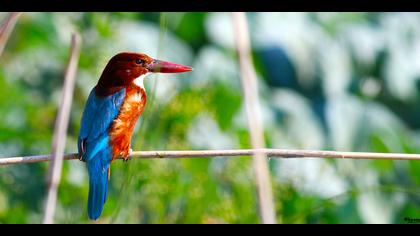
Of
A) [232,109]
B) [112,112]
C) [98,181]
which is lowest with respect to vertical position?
[98,181]

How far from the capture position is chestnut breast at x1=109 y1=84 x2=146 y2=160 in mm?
1182

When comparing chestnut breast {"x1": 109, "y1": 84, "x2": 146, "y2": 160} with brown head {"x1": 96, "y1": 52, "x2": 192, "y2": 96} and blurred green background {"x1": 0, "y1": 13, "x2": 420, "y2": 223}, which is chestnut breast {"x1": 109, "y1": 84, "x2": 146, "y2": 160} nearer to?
brown head {"x1": 96, "y1": 52, "x2": 192, "y2": 96}

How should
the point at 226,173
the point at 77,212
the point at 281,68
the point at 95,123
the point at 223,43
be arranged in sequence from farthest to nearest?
the point at 281,68 < the point at 223,43 < the point at 226,173 < the point at 77,212 < the point at 95,123

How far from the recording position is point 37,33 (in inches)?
98.0

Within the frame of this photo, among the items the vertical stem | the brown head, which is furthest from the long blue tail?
the vertical stem

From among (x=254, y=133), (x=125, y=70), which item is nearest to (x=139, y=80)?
(x=125, y=70)

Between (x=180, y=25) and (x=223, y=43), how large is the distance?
17 centimetres

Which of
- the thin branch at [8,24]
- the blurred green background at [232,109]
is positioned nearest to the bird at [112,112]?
the thin branch at [8,24]

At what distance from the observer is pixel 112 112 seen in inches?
46.8

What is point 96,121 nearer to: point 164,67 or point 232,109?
point 164,67

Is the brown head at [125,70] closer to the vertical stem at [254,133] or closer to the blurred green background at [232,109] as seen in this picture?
the vertical stem at [254,133]

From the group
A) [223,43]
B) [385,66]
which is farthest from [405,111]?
[223,43]

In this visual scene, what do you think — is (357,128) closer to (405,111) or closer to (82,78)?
(405,111)

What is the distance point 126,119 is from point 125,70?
0.26 ft
